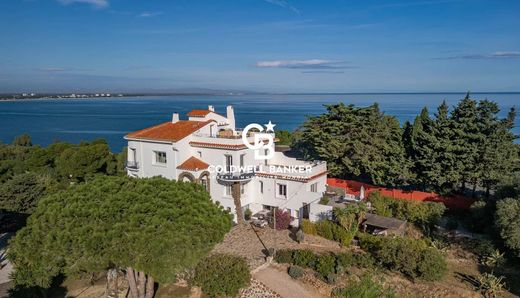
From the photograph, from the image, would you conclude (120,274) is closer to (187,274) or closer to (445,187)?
(187,274)

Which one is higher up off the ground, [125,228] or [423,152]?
[423,152]

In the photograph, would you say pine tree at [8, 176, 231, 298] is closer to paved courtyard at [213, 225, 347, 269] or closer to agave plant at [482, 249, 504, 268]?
paved courtyard at [213, 225, 347, 269]

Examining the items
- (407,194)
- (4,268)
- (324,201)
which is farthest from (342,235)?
(4,268)

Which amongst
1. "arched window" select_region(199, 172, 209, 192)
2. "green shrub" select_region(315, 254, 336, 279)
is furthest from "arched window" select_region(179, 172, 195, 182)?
"green shrub" select_region(315, 254, 336, 279)

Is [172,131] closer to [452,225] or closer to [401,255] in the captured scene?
[401,255]

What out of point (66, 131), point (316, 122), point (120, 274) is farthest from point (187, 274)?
point (66, 131)

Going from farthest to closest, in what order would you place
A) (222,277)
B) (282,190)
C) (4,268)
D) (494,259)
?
(282,190)
(4,268)
(494,259)
(222,277)
